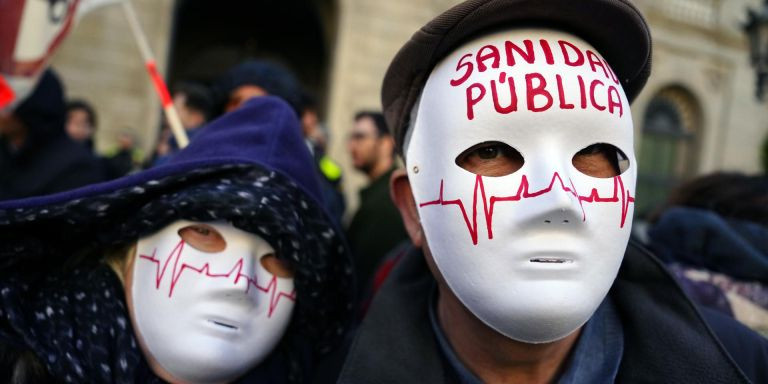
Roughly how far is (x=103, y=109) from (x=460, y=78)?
7182 millimetres

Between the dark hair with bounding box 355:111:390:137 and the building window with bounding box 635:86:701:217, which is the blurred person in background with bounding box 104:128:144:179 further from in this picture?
the building window with bounding box 635:86:701:217

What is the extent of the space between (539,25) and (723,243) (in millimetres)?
1199

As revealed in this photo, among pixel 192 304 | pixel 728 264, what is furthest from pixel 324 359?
pixel 728 264

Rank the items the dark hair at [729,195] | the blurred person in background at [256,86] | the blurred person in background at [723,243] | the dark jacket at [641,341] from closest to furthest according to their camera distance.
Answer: the dark jacket at [641,341] < the blurred person in background at [723,243] < the dark hair at [729,195] < the blurred person in background at [256,86]

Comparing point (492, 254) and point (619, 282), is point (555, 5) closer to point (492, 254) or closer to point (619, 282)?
point (492, 254)

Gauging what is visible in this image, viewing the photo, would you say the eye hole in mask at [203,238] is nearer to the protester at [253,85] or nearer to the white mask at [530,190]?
the white mask at [530,190]

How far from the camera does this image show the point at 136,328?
1.49 meters

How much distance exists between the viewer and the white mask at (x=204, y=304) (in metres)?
1.43

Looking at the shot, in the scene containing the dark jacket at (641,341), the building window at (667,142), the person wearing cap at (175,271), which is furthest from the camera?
the building window at (667,142)

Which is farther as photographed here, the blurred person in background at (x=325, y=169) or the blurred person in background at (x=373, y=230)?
the blurred person in background at (x=373, y=230)

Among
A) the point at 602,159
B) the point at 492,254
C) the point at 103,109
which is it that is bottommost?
the point at 103,109

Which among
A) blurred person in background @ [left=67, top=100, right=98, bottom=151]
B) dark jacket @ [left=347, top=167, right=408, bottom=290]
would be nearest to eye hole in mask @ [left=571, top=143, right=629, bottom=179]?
dark jacket @ [left=347, top=167, right=408, bottom=290]

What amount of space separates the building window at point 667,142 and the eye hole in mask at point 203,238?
469 inches

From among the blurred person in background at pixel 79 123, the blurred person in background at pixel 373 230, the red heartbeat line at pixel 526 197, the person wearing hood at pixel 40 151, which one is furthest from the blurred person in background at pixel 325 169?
the blurred person in background at pixel 79 123
